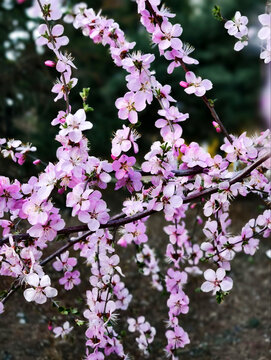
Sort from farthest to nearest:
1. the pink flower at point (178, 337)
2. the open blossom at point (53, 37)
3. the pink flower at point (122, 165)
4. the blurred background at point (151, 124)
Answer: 1. the blurred background at point (151, 124)
2. the pink flower at point (178, 337)
3. the open blossom at point (53, 37)
4. the pink flower at point (122, 165)

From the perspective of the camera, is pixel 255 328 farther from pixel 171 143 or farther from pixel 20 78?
pixel 20 78

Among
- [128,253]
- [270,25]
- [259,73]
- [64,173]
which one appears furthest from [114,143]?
[259,73]

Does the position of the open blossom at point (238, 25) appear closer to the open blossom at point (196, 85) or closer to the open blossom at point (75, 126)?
the open blossom at point (196, 85)

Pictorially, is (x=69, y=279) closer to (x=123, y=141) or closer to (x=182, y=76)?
(x=123, y=141)

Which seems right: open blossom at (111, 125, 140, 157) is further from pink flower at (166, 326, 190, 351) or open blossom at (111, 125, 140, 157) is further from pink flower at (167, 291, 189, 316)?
pink flower at (166, 326, 190, 351)

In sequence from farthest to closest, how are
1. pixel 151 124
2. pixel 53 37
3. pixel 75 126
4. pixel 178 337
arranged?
pixel 151 124
pixel 178 337
pixel 53 37
pixel 75 126

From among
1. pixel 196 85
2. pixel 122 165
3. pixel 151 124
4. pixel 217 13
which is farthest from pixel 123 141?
pixel 151 124

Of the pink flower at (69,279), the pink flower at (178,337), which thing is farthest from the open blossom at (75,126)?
the pink flower at (178,337)
